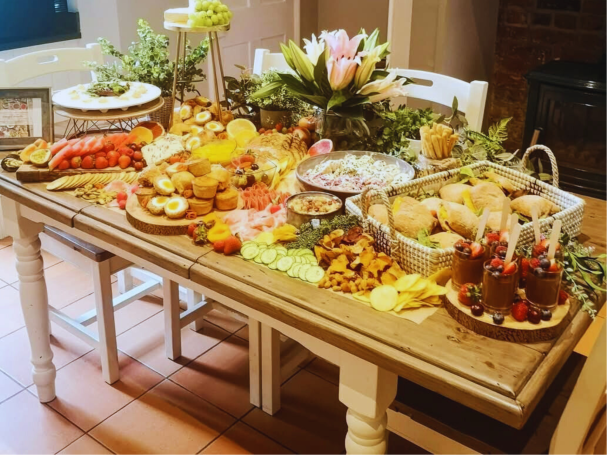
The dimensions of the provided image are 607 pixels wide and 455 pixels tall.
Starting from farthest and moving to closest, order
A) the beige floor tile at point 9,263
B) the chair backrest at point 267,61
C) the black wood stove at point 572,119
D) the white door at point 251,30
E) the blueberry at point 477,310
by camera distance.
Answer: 1. the white door at point 251,30
2. the black wood stove at point 572,119
3. the beige floor tile at point 9,263
4. the chair backrest at point 267,61
5. the blueberry at point 477,310

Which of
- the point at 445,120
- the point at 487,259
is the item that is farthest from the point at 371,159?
the point at 487,259

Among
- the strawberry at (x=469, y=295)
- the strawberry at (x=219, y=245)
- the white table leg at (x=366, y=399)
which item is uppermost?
the strawberry at (x=469, y=295)

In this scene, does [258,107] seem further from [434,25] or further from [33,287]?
[434,25]

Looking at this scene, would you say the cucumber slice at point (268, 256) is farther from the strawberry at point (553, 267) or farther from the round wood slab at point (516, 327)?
the strawberry at point (553, 267)

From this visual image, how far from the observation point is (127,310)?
8.82ft

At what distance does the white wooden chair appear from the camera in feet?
6.78

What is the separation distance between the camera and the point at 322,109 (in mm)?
1841

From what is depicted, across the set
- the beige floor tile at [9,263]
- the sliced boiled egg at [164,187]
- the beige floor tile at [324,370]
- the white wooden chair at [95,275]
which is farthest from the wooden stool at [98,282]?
the beige floor tile at [9,263]

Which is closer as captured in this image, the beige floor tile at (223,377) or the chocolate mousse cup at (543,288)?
the chocolate mousse cup at (543,288)

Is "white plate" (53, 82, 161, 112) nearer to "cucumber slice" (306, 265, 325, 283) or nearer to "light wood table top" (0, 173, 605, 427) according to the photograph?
"light wood table top" (0, 173, 605, 427)

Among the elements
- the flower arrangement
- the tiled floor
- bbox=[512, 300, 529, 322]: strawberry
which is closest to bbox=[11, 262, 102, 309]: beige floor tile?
the tiled floor

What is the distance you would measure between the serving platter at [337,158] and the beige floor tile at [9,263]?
1808mm

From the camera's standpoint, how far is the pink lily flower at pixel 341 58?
1748 millimetres

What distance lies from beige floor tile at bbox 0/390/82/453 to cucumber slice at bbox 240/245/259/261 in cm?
103
